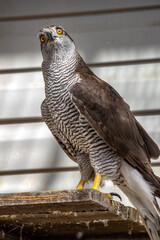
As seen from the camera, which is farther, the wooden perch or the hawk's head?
the hawk's head

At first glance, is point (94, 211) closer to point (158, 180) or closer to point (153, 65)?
point (158, 180)

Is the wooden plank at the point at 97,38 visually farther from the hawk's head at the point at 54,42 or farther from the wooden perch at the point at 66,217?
the wooden perch at the point at 66,217

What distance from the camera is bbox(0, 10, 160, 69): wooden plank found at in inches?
181

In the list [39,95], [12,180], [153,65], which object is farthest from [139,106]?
[12,180]

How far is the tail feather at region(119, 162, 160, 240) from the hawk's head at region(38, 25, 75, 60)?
90 cm

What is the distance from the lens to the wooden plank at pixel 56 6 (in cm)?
466

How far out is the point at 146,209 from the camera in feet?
12.2

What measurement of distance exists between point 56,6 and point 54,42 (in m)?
0.96

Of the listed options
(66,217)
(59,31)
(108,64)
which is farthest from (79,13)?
(66,217)

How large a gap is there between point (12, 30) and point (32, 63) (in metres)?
0.35

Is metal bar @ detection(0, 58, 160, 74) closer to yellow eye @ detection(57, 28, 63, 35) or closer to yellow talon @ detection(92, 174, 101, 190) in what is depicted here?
yellow eye @ detection(57, 28, 63, 35)

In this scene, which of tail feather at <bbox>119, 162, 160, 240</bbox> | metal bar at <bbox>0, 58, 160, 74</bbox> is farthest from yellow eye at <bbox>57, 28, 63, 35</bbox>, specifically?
tail feather at <bbox>119, 162, 160, 240</bbox>

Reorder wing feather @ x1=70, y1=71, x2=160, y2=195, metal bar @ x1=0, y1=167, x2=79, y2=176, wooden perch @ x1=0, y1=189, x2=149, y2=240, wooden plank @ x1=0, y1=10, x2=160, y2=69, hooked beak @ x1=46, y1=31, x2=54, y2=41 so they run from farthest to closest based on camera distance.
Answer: wooden plank @ x1=0, y1=10, x2=160, y2=69
metal bar @ x1=0, y1=167, x2=79, y2=176
hooked beak @ x1=46, y1=31, x2=54, y2=41
wing feather @ x1=70, y1=71, x2=160, y2=195
wooden perch @ x1=0, y1=189, x2=149, y2=240

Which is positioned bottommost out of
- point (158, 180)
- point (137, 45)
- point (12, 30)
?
point (158, 180)
